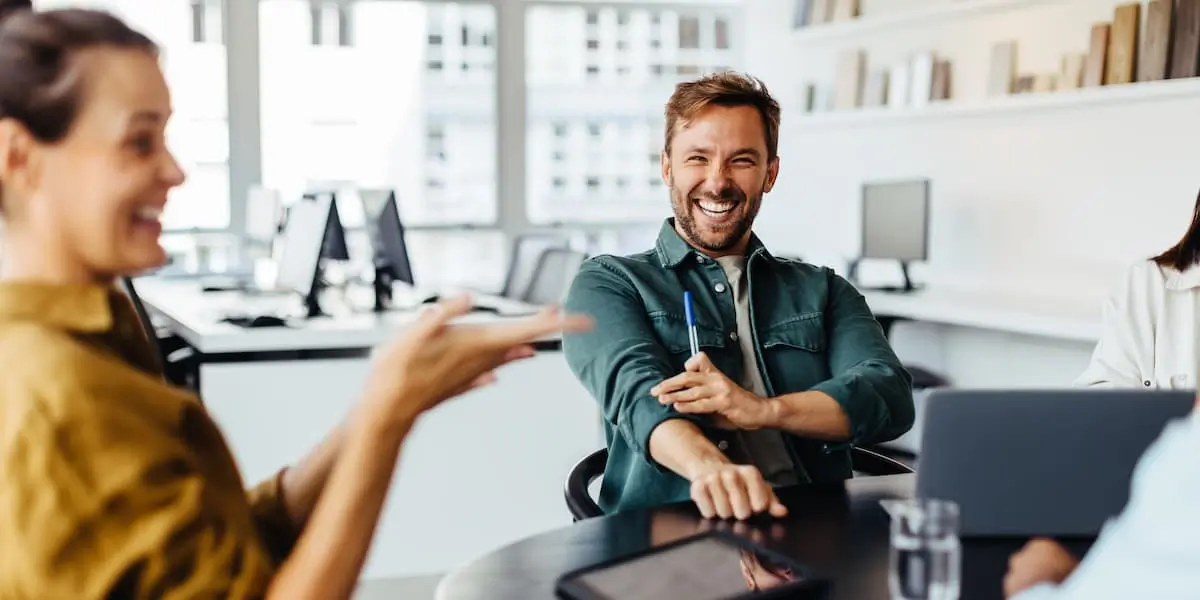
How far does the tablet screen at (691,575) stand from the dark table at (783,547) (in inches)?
2.0

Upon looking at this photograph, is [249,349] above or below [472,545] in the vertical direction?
above

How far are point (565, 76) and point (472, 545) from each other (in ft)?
13.6

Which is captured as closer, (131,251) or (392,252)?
(131,251)

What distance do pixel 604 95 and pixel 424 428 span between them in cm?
412

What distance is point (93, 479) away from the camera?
84cm

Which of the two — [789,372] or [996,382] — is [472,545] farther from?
[996,382]

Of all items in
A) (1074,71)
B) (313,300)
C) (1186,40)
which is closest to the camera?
(1186,40)

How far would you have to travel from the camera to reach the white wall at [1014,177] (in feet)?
13.3

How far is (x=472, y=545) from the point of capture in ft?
11.7

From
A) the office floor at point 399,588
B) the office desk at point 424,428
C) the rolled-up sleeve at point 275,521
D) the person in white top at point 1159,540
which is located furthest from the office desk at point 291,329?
the person in white top at point 1159,540

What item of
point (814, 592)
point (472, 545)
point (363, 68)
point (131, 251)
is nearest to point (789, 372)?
point (814, 592)

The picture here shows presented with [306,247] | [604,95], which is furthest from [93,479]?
[604,95]

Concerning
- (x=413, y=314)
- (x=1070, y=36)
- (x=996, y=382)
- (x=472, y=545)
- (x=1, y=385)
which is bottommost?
(x=472, y=545)

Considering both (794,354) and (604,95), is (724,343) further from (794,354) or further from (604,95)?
(604,95)
